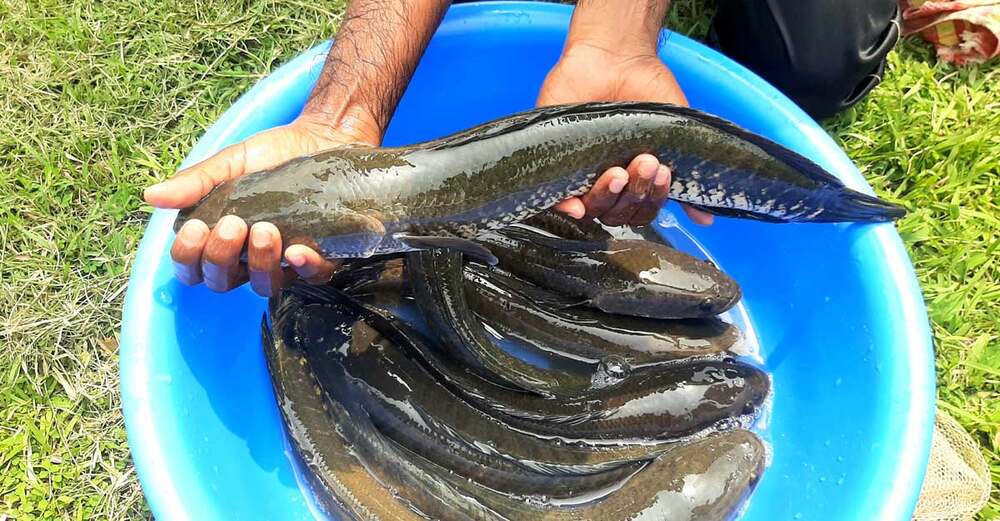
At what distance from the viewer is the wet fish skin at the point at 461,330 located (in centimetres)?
260

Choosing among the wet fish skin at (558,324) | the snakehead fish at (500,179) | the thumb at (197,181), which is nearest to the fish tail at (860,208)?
the snakehead fish at (500,179)

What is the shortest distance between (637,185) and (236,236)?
4.07ft

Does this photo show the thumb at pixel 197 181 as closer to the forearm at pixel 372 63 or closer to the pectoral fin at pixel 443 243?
the forearm at pixel 372 63

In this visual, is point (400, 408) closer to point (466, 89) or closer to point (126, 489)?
point (126, 489)

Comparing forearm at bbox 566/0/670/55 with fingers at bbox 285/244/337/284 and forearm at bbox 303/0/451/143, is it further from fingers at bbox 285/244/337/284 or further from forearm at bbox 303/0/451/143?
fingers at bbox 285/244/337/284

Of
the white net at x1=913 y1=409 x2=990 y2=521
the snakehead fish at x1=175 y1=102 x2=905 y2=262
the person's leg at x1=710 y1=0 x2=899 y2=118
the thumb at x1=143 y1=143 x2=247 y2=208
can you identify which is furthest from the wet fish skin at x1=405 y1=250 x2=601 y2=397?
the person's leg at x1=710 y1=0 x2=899 y2=118

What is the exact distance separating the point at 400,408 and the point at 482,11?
1637 mm

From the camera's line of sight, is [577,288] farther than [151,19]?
No

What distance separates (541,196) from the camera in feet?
7.84

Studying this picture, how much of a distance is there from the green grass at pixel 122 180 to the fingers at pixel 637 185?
65.9 inches

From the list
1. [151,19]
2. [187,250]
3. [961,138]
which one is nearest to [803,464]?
[961,138]

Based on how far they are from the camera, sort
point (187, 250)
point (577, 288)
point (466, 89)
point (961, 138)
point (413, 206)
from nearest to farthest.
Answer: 1. point (187, 250)
2. point (413, 206)
3. point (577, 288)
4. point (466, 89)
5. point (961, 138)

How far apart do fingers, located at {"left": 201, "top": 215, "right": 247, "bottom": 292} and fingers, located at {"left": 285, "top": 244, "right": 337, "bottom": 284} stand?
0.45 feet

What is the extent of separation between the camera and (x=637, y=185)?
94.0 inches
